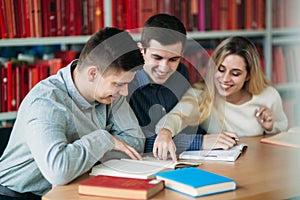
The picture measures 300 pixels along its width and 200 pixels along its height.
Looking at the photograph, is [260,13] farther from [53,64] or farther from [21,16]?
[21,16]

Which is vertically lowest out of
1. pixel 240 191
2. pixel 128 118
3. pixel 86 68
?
pixel 240 191

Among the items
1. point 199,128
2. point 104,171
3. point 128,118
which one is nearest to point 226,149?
point 199,128

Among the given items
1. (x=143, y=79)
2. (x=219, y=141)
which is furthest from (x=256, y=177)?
(x=143, y=79)

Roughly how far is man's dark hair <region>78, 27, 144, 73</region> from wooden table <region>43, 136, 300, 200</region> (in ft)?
1.11

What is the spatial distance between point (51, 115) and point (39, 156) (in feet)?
0.42

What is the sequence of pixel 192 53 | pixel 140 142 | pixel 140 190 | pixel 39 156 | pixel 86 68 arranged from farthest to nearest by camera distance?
1. pixel 192 53
2. pixel 140 142
3. pixel 86 68
4. pixel 39 156
5. pixel 140 190

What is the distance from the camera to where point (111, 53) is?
1.62 metres

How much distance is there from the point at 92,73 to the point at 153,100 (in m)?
0.42

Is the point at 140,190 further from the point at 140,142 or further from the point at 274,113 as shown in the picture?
the point at 274,113

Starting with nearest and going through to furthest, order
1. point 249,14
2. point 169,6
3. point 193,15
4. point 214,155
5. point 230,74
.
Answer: point 214,155, point 230,74, point 169,6, point 193,15, point 249,14

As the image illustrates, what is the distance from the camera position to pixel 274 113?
2383 mm

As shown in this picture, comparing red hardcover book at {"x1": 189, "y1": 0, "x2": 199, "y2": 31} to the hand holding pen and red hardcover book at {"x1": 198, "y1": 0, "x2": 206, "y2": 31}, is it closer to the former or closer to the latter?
red hardcover book at {"x1": 198, "y1": 0, "x2": 206, "y2": 31}

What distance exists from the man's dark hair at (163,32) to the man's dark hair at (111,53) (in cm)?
20

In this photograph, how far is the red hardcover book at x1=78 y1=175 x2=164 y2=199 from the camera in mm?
1361
